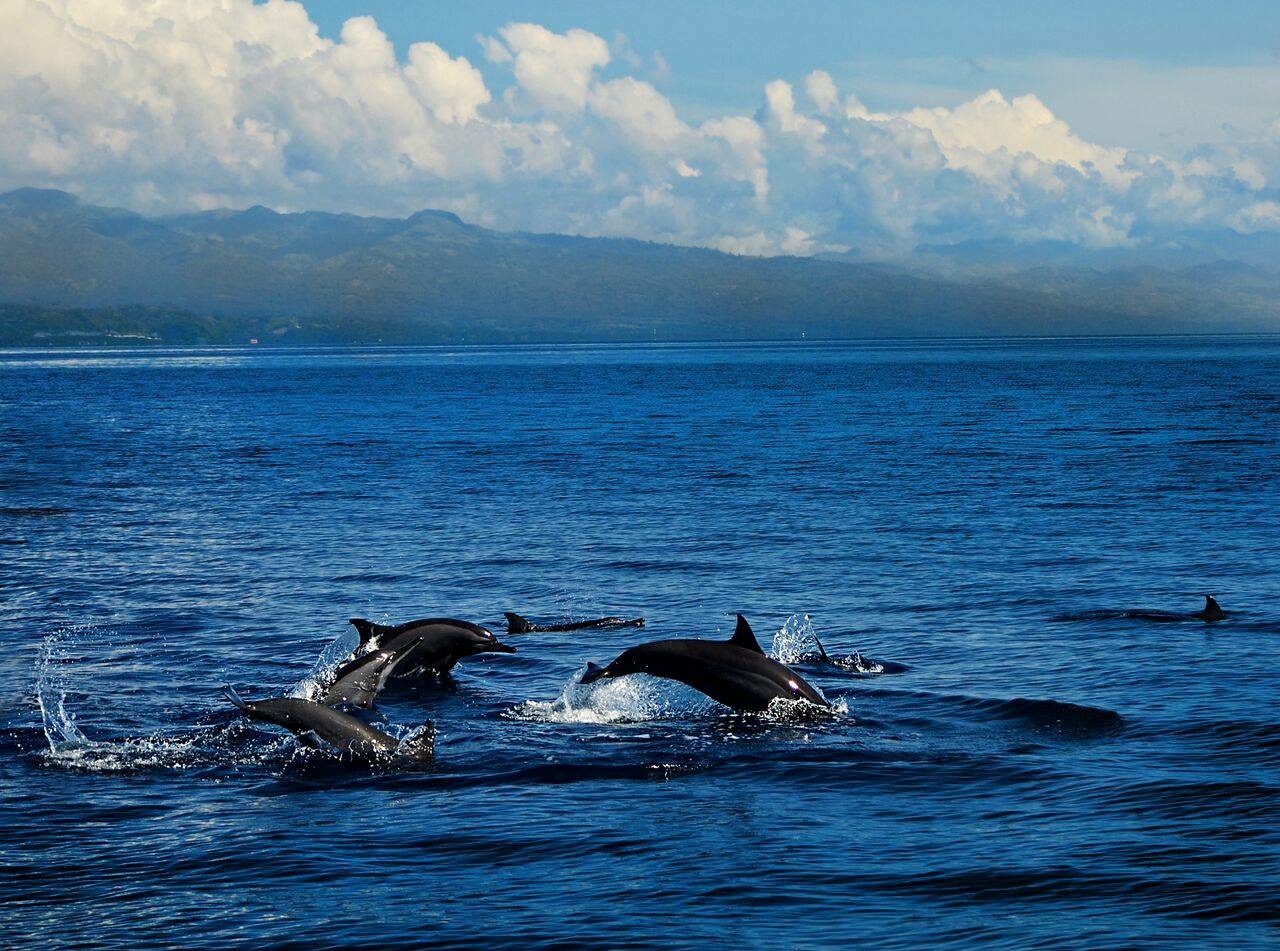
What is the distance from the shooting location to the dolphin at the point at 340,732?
56.8 ft

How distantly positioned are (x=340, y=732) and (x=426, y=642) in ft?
15.5

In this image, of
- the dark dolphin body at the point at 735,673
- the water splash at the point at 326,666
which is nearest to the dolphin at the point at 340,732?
the water splash at the point at 326,666

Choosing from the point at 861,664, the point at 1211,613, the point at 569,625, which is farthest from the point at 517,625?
the point at 1211,613

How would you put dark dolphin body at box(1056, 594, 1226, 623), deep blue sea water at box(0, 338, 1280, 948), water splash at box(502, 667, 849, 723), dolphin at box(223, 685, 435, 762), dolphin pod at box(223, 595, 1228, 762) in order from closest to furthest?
deep blue sea water at box(0, 338, 1280, 948) < dolphin at box(223, 685, 435, 762) < dolphin pod at box(223, 595, 1228, 762) < water splash at box(502, 667, 849, 723) < dark dolphin body at box(1056, 594, 1226, 623)

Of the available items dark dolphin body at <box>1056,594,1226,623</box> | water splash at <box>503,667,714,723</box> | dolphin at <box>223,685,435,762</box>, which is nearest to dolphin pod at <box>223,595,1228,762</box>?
dolphin at <box>223,685,435,762</box>

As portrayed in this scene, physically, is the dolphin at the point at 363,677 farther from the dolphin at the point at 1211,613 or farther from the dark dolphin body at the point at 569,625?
the dolphin at the point at 1211,613

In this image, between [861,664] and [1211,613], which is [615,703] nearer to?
[861,664]

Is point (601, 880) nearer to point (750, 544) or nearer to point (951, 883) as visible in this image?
point (951, 883)

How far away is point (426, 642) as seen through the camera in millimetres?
22172

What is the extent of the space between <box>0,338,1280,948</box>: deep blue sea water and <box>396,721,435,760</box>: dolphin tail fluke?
30cm

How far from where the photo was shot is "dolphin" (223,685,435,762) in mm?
17312

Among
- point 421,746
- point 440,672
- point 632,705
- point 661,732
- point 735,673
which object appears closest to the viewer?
point 421,746

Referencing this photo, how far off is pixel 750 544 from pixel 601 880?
80.4 feet

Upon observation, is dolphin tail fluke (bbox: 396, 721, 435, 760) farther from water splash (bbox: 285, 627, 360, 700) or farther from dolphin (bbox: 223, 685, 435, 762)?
water splash (bbox: 285, 627, 360, 700)
